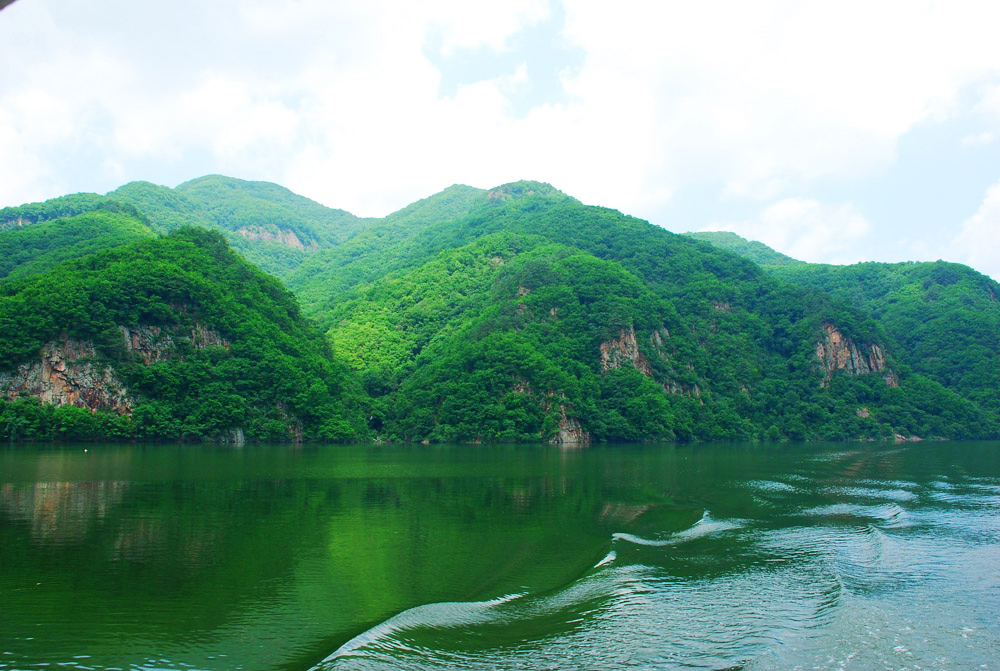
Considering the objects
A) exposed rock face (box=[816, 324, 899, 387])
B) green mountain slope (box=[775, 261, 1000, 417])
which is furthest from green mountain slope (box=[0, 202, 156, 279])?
green mountain slope (box=[775, 261, 1000, 417])

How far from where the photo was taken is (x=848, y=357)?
5792 inches

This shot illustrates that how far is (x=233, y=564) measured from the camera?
20094 mm

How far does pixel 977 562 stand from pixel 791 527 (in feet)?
22.9

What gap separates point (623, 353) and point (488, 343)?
26.7 m

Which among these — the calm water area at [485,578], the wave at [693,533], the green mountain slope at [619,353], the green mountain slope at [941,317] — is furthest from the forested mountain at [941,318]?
the wave at [693,533]

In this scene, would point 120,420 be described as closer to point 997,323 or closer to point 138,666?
point 138,666

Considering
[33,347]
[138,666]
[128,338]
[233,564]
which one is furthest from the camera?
[128,338]

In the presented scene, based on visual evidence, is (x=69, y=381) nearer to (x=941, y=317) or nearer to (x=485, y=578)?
(x=485, y=578)

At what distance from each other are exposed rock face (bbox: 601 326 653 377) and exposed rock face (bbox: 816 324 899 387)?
1610 inches

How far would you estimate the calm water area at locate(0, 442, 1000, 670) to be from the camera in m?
14.1

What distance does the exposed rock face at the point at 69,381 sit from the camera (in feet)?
269

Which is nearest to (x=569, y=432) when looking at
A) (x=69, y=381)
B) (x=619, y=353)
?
(x=619, y=353)

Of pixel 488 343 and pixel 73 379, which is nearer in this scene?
pixel 73 379

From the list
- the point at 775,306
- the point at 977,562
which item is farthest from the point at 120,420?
the point at 775,306
